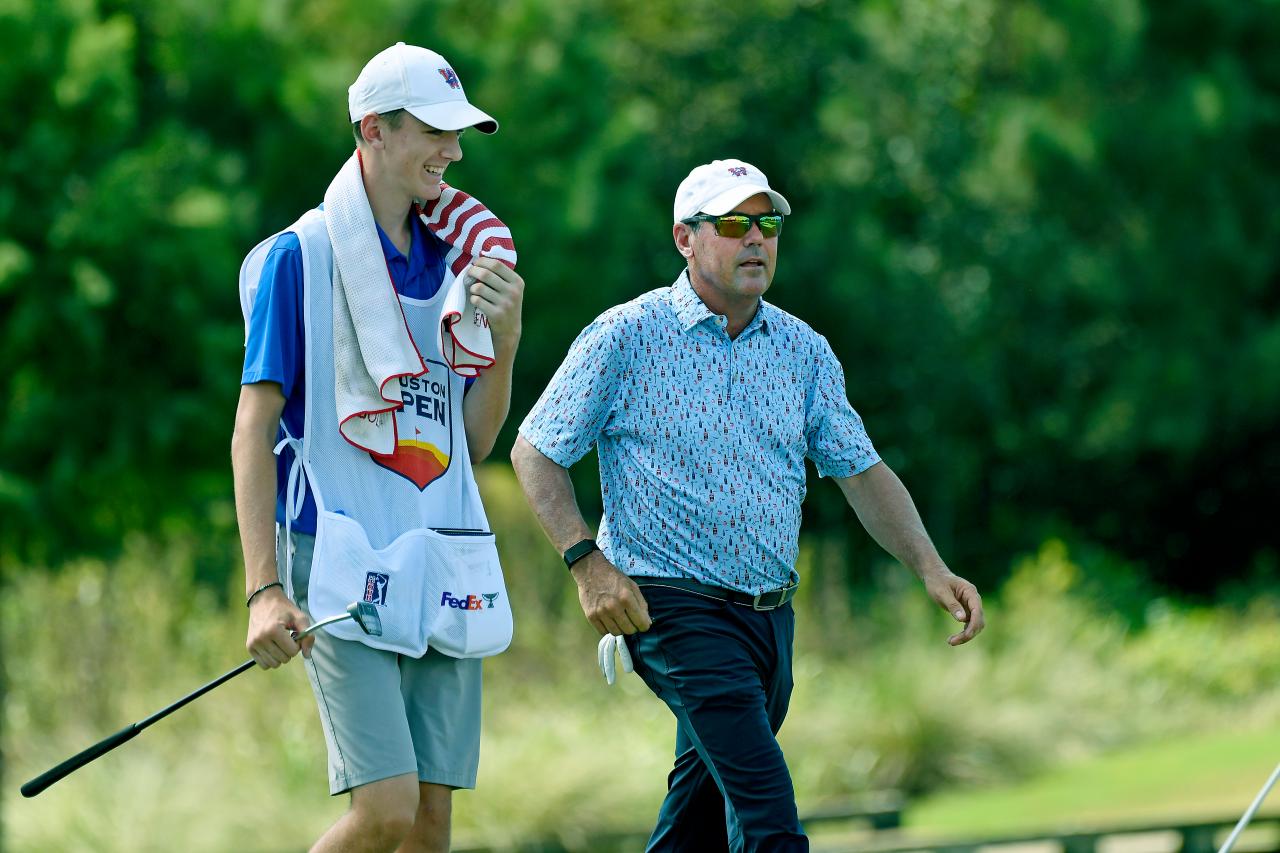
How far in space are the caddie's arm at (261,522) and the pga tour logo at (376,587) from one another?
0.16m

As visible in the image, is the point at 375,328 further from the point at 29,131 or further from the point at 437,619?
the point at 29,131

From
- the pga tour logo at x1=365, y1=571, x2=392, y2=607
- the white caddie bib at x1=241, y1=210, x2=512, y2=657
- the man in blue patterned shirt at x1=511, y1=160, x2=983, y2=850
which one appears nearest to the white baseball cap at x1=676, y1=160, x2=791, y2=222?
the man in blue patterned shirt at x1=511, y1=160, x2=983, y2=850

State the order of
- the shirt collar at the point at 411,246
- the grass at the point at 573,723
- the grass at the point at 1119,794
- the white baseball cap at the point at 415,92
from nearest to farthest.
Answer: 1. the white baseball cap at the point at 415,92
2. the shirt collar at the point at 411,246
3. the grass at the point at 573,723
4. the grass at the point at 1119,794

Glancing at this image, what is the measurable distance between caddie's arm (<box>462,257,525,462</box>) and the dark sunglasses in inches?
25.2

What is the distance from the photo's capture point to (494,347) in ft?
14.9

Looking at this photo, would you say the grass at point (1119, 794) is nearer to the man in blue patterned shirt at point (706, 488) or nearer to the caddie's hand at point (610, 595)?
the man in blue patterned shirt at point (706, 488)

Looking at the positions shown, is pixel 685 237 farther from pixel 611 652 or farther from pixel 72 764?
pixel 72 764

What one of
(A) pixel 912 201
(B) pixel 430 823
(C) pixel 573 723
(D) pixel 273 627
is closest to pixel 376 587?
(D) pixel 273 627

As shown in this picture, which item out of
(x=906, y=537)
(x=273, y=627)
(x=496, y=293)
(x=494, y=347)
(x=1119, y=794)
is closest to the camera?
(x=273, y=627)

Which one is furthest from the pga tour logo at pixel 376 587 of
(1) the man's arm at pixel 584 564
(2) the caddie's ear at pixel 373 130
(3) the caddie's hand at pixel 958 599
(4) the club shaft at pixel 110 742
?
(3) the caddie's hand at pixel 958 599

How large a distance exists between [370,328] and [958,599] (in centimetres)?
176

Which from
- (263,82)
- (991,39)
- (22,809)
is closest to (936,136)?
(991,39)

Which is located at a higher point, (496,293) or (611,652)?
(496,293)

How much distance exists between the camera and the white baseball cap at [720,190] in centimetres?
493
